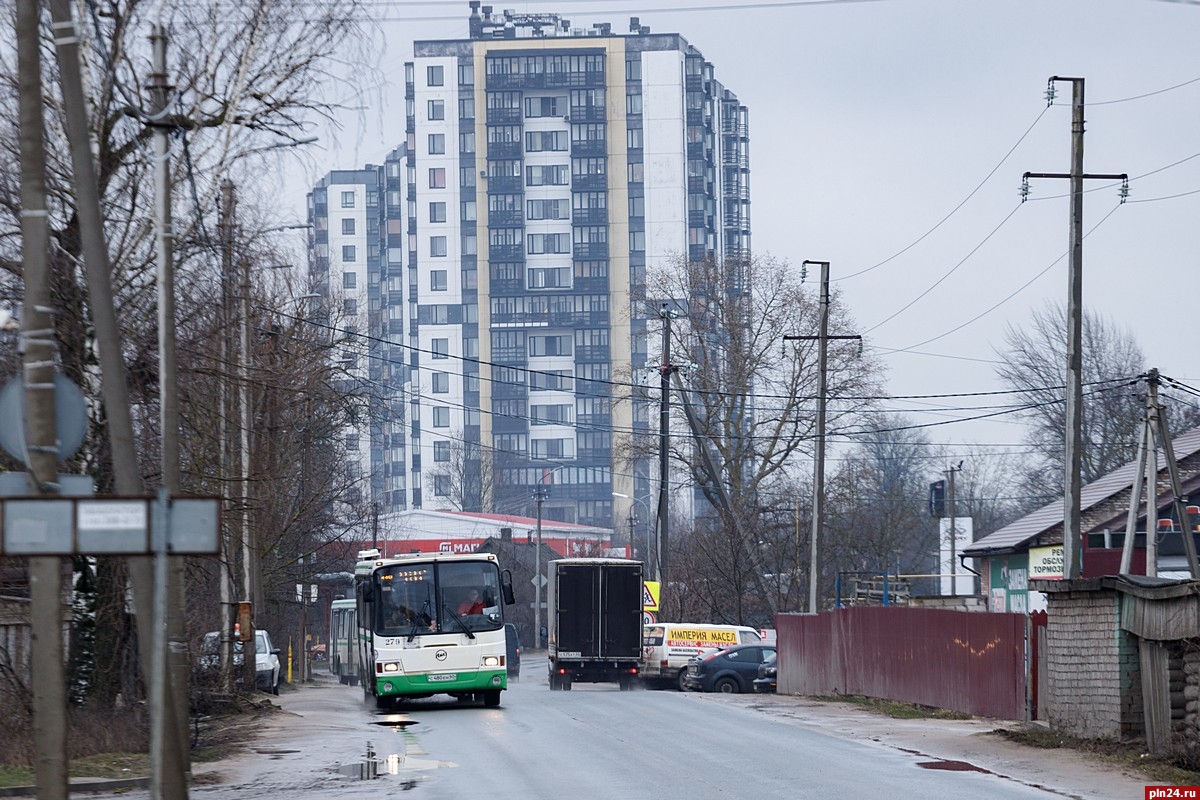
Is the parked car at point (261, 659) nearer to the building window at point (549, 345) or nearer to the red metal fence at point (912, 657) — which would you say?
the red metal fence at point (912, 657)

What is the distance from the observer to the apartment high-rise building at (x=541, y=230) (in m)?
139

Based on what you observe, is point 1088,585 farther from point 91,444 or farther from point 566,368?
point 566,368

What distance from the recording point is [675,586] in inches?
2188

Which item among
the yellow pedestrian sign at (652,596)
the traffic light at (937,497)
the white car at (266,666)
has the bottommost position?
the white car at (266,666)

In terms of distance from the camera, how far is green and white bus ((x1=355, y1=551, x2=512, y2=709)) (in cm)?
2775

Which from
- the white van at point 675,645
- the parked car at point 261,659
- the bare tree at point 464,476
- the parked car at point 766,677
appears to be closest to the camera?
the parked car at point 261,659

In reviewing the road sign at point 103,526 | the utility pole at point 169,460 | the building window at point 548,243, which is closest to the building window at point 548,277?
the building window at point 548,243

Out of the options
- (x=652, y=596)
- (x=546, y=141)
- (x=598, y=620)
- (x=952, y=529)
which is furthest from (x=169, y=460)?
(x=546, y=141)

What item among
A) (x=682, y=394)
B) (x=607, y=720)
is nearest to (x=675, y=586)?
(x=682, y=394)

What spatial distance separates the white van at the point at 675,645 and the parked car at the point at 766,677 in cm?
342

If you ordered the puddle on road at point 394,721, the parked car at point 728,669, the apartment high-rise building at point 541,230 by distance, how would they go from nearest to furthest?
the puddle on road at point 394,721 < the parked car at point 728,669 < the apartment high-rise building at point 541,230

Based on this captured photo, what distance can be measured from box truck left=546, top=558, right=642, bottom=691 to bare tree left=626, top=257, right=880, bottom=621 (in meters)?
14.3

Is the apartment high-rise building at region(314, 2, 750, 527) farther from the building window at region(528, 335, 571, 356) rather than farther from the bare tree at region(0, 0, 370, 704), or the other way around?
the bare tree at region(0, 0, 370, 704)


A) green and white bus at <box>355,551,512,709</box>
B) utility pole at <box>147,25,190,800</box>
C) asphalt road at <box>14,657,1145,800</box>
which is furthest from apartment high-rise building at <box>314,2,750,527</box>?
utility pole at <box>147,25,190,800</box>
